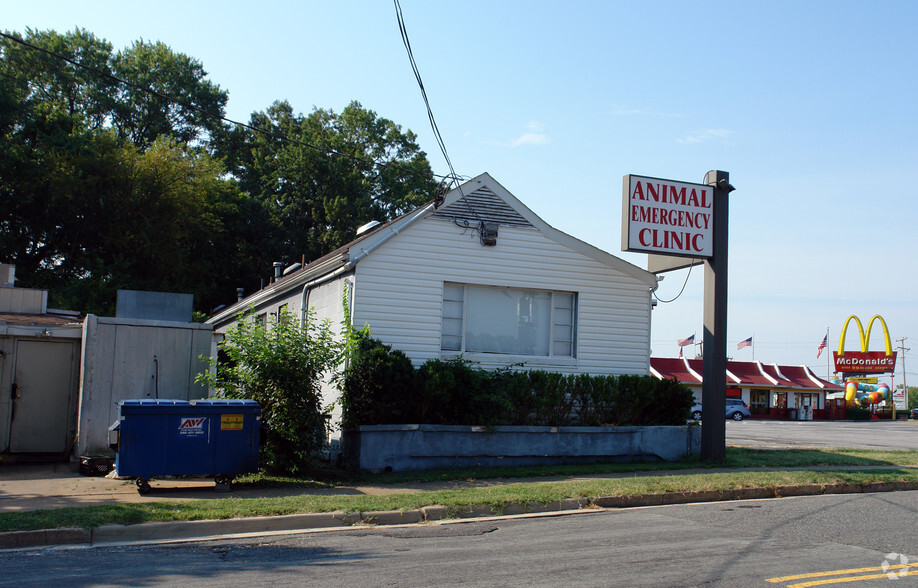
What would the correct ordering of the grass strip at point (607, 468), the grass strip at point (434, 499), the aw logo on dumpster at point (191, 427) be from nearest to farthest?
the grass strip at point (434, 499) → the aw logo on dumpster at point (191, 427) → the grass strip at point (607, 468)

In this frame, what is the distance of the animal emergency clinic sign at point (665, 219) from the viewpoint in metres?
15.6

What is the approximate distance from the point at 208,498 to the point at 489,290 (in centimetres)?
729

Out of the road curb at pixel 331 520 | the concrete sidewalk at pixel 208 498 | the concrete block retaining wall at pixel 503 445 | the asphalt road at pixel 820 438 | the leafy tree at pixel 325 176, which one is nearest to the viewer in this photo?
the road curb at pixel 331 520

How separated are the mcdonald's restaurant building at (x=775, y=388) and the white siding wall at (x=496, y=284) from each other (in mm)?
41343

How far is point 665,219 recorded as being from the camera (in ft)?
51.6

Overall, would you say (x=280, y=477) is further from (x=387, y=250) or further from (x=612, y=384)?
(x=612, y=384)

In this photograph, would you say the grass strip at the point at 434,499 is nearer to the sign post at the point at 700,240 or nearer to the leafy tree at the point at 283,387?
the leafy tree at the point at 283,387

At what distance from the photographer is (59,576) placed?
21.8 ft

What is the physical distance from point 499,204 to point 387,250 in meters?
2.69

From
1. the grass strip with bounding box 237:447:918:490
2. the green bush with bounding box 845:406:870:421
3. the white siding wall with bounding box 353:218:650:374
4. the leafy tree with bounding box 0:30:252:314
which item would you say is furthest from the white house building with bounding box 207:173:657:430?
the green bush with bounding box 845:406:870:421

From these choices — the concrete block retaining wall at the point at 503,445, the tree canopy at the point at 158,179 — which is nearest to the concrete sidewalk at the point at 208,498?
the concrete block retaining wall at the point at 503,445

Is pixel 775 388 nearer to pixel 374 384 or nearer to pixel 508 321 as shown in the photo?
pixel 508 321

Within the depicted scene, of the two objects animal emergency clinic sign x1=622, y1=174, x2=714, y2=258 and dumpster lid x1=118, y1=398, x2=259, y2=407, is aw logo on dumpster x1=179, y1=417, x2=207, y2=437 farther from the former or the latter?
animal emergency clinic sign x1=622, y1=174, x2=714, y2=258

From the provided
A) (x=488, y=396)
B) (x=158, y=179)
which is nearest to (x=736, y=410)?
(x=158, y=179)
